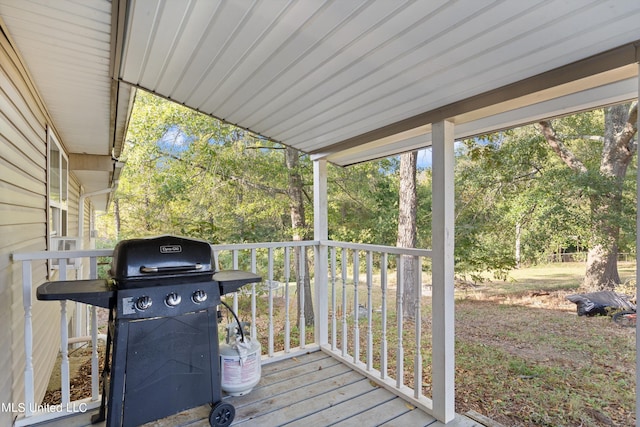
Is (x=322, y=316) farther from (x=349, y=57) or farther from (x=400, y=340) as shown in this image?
(x=349, y=57)

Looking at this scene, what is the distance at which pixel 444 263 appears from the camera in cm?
213

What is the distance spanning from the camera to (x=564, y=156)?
689 centimetres

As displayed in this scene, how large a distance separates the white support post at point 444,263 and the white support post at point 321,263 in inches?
54.6

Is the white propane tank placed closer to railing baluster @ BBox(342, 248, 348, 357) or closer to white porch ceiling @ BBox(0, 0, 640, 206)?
railing baluster @ BBox(342, 248, 348, 357)

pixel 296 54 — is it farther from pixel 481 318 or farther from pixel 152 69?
pixel 481 318

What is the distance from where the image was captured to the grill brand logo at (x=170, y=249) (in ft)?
6.13

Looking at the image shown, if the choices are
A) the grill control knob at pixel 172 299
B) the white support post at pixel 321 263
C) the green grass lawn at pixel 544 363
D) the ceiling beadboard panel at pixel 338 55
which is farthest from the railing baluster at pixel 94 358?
the green grass lawn at pixel 544 363

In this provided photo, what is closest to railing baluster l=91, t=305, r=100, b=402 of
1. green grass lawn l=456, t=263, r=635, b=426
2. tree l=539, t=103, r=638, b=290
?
green grass lawn l=456, t=263, r=635, b=426

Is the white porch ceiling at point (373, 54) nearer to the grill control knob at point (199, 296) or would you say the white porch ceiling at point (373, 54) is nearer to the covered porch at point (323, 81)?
the covered porch at point (323, 81)

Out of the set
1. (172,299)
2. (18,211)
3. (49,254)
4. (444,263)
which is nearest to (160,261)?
(172,299)

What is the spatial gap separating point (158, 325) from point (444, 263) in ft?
5.79

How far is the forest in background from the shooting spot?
6477mm

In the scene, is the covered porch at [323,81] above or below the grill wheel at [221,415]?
above

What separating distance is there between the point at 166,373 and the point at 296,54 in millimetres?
1913
